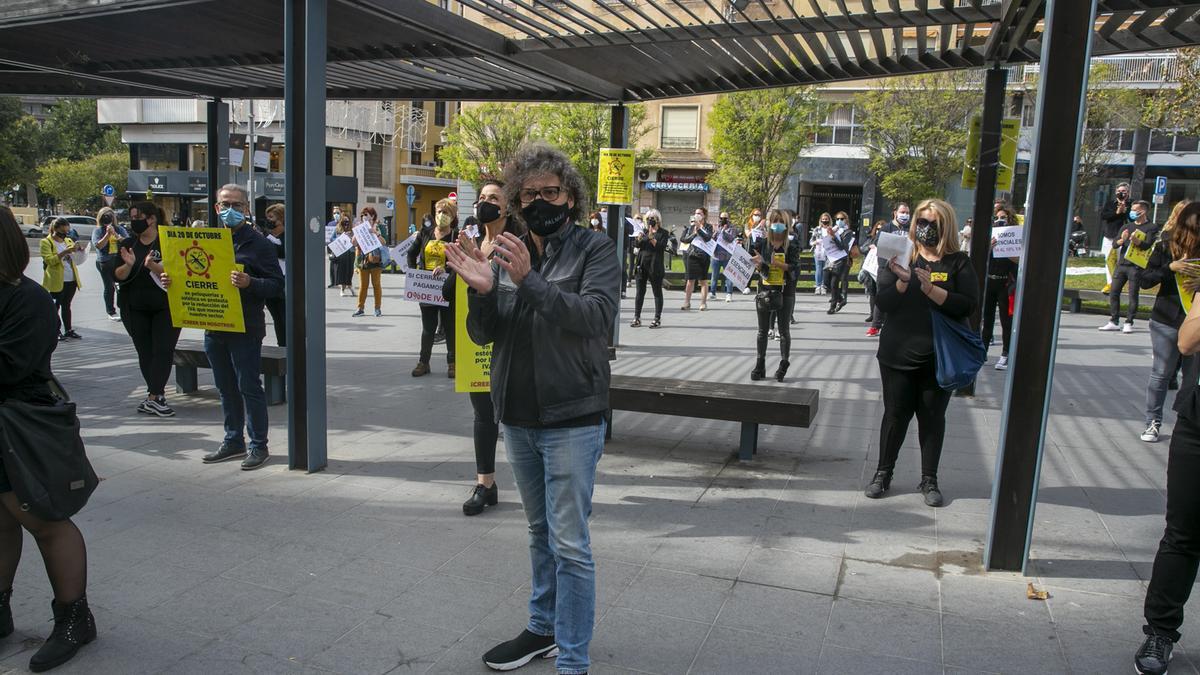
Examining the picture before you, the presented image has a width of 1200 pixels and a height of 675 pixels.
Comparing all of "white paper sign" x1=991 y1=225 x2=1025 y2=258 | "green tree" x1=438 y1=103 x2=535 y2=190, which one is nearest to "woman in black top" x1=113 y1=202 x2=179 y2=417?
"white paper sign" x1=991 y1=225 x2=1025 y2=258

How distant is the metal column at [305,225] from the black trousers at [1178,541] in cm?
474

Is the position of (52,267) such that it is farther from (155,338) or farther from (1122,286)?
(1122,286)

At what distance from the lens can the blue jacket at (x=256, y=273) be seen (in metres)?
5.98

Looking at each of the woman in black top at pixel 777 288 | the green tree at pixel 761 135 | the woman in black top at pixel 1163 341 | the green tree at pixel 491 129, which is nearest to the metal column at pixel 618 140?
the woman in black top at pixel 777 288

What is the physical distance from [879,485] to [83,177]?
182 ft

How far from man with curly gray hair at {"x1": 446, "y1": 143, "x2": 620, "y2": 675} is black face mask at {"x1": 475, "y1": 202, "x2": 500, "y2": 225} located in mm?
583

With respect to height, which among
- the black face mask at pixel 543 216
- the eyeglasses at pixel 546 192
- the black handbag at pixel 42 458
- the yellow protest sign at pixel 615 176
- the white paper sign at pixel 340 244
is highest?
the yellow protest sign at pixel 615 176

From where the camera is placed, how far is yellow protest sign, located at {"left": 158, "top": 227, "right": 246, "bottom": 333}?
19.6 ft

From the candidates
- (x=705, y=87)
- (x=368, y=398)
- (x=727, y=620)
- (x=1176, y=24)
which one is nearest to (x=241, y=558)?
(x=727, y=620)

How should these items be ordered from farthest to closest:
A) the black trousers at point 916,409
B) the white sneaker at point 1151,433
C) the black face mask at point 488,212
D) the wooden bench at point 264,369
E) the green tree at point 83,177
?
the green tree at point 83,177, the wooden bench at point 264,369, the white sneaker at point 1151,433, the black trousers at point 916,409, the black face mask at point 488,212

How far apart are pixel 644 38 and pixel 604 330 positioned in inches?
168

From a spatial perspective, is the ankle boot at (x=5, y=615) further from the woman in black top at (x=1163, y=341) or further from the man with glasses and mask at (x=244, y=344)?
the woman in black top at (x=1163, y=341)

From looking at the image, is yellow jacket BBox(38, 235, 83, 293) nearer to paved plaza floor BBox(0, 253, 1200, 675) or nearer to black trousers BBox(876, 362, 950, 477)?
paved plaza floor BBox(0, 253, 1200, 675)

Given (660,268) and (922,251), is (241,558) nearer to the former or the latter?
(922,251)
